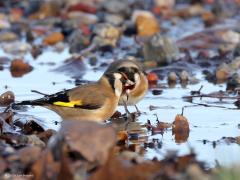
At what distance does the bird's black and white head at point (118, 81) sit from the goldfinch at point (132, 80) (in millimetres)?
232

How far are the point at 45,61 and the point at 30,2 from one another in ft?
16.3

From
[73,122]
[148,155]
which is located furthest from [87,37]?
[73,122]

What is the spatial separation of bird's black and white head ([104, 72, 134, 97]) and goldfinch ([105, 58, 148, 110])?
23 cm

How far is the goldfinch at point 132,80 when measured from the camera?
8.58m

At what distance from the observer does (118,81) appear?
803 cm

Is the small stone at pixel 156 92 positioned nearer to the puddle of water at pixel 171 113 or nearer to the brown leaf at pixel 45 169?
the puddle of water at pixel 171 113

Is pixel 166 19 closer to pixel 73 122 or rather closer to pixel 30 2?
pixel 30 2

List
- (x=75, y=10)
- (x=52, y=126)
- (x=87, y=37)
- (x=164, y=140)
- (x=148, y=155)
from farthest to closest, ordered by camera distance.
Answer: (x=75, y=10)
(x=87, y=37)
(x=52, y=126)
(x=164, y=140)
(x=148, y=155)

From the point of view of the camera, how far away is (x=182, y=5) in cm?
1848

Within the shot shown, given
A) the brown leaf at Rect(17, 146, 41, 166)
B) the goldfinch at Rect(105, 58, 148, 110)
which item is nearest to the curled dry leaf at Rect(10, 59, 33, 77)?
the goldfinch at Rect(105, 58, 148, 110)

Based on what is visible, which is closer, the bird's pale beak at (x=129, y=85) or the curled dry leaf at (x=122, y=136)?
the curled dry leaf at (x=122, y=136)

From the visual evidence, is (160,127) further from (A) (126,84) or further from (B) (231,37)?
(B) (231,37)

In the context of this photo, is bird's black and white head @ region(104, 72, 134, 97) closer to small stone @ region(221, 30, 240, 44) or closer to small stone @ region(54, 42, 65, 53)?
small stone @ region(54, 42, 65, 53)

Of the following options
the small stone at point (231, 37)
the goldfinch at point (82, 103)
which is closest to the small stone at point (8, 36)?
the small stone at point (231, 37)
